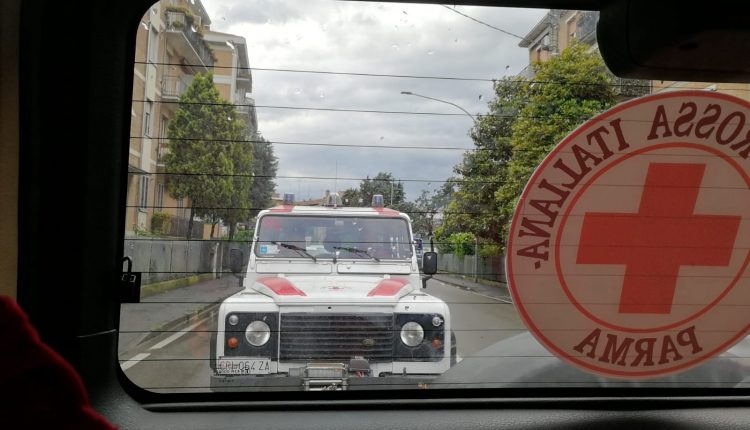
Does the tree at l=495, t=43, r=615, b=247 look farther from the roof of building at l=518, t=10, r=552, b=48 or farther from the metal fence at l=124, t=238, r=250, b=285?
the metal fence at l=124, t=238, r=250, b=285

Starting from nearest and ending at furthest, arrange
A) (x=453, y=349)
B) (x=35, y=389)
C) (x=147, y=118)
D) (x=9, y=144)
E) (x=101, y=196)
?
1. (x=35, y=389)
2. (x=9, y=144)
3. (x=101, y=196)
4. (x=147, y=118)
5. (x=453, y=349)

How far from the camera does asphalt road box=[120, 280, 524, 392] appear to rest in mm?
2387

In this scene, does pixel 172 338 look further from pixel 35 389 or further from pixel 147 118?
pixel 35 389

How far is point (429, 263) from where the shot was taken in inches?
107

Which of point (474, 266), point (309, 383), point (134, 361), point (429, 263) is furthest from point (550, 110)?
point (134, 361)

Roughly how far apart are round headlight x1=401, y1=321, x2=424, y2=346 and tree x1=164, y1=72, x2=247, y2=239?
3.06 ft

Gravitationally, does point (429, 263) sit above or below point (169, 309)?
above

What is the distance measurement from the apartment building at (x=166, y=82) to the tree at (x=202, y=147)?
3 centimetres

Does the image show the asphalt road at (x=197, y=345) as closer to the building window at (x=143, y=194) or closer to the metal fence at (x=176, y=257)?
the metal fence at (x=176, y=257)

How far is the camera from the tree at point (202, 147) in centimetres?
241

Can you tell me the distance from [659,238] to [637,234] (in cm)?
9

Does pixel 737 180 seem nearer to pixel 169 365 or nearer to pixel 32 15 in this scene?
pixel 169 365

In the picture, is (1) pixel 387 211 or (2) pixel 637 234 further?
(1) pixel 387 211

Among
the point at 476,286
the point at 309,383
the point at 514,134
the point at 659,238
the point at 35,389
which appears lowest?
the point at 309,383
